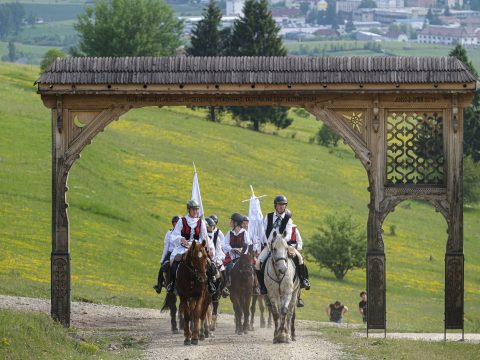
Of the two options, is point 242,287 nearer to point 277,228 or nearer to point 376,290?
point 277,228

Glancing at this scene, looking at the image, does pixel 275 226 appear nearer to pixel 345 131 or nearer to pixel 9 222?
pixel 345 131

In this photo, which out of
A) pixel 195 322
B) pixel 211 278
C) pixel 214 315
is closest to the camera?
pixel 195 322

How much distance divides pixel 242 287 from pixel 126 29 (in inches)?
3429

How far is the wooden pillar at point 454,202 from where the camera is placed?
30.0 meters

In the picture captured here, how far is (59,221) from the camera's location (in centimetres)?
3033

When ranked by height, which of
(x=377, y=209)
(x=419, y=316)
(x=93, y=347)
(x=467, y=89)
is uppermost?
(x=467, y=89)

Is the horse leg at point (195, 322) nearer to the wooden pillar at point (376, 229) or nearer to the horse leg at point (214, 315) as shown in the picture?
the horse leg at point (214, 315)

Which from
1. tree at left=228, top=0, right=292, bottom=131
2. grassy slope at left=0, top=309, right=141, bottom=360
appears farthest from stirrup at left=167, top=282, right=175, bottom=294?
tree at left=228, top=0, right=292, bottom=131

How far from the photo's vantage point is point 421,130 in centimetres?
2995

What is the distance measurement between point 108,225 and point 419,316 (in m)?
12.4

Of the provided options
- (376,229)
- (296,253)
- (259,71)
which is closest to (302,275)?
(296,253)

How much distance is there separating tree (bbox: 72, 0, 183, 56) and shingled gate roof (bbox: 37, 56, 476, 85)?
8358 cm

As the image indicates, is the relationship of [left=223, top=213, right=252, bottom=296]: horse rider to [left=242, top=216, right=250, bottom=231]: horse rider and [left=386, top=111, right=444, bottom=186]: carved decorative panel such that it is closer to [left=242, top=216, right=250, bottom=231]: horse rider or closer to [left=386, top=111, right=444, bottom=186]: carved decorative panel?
[left=242, top=216, right=250, bottom=231]: horse rider

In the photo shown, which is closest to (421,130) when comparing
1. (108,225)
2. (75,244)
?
(75,244)
